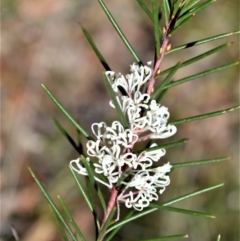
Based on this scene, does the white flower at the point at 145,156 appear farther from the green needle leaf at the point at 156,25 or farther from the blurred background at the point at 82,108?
the blurred background at the point at 82,108

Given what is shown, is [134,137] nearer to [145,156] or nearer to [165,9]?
[145,156]

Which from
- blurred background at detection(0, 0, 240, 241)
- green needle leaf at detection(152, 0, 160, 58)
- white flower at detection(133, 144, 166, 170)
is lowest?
blurred background at detection(0, 0, 240, 241)

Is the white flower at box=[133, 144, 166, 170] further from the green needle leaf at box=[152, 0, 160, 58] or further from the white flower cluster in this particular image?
the green needle leaf at box=[152, 0, 160, 58]

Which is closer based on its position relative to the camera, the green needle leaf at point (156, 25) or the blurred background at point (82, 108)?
the green needle leaf at point (156, 25)

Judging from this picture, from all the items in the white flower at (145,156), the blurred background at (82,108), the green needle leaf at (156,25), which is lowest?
the blurred background at (82,108)

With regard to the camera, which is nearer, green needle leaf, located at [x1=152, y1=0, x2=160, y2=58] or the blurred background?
green needle leaf, located at [x1=152, y1=0, x2=160, y2=58]

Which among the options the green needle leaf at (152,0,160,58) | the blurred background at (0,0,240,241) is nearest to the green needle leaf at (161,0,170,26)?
the green needle leaf at (152,0,160,58)

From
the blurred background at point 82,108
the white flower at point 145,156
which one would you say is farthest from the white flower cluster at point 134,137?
the blurred background at point 82,108

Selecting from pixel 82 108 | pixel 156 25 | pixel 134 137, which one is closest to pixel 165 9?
pixel 156 25

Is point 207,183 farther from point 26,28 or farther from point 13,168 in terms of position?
point 26,28
